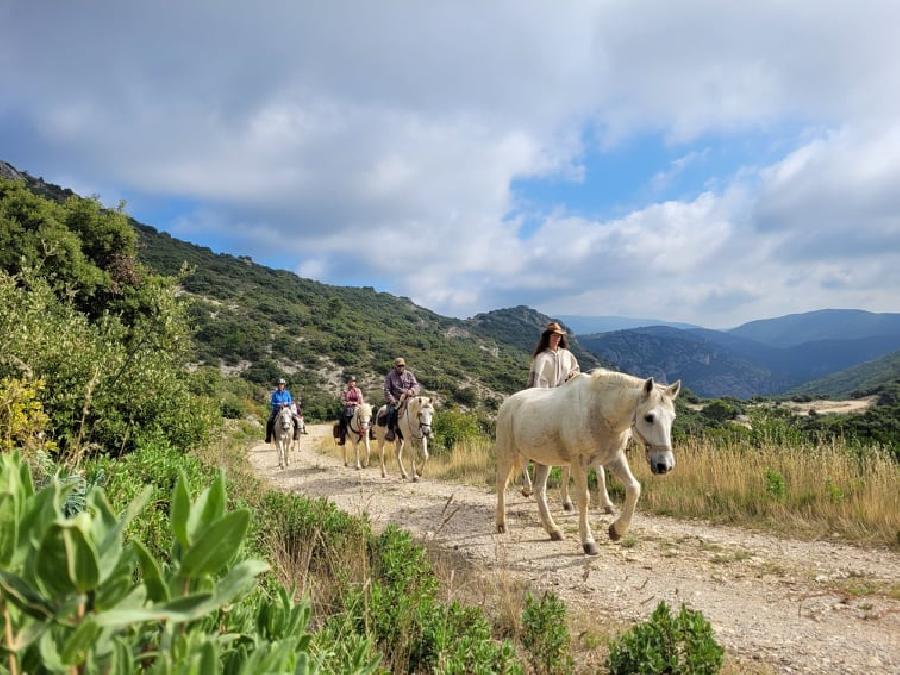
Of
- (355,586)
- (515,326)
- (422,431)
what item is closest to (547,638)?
(355,586)

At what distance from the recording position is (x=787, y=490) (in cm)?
710

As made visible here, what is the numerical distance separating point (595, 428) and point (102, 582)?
18.1ft

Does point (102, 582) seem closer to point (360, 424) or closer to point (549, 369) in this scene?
point (549, 369)

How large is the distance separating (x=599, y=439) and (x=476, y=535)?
2.24 meters

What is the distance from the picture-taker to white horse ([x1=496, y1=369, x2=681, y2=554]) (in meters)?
5.17

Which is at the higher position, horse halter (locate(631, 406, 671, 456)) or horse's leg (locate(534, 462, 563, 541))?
horse halter (locate(631, 406, 671, 456))

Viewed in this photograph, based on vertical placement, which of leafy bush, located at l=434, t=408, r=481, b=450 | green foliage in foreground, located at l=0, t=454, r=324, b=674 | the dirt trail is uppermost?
green foliage in foreground, located at l=0, t=454, r=324, b=674

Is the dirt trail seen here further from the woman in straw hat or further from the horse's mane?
the woman in straw hat

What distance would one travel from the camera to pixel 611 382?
5715mm

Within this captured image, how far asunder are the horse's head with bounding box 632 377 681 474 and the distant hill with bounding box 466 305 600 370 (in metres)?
90.6

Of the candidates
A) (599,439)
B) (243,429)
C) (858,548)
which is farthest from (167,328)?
(243,429)

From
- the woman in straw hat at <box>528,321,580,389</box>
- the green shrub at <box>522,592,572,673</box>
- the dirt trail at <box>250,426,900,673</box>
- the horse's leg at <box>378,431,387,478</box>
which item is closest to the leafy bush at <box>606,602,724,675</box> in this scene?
the green shrub at <box>522,592,572,673</box>

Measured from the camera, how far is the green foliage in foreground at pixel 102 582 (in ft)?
2.15

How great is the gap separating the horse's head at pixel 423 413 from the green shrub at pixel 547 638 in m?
9.21
